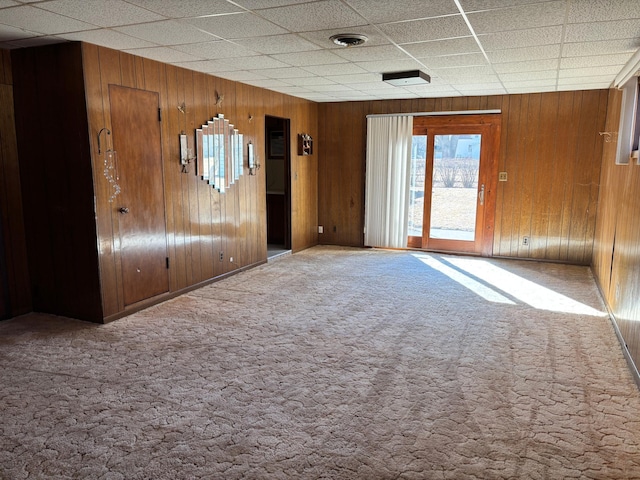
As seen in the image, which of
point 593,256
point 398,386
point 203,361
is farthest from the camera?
point 593,256

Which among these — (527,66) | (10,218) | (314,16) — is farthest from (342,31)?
(10,218)

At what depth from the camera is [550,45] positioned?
3689 millimetres

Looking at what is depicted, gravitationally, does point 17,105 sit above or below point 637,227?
above

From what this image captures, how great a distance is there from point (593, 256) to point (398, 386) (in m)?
4.52

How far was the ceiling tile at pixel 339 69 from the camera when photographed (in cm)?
461

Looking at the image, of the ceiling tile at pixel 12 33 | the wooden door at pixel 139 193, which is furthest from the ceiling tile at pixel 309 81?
the ceiling tile at pixel 12 33

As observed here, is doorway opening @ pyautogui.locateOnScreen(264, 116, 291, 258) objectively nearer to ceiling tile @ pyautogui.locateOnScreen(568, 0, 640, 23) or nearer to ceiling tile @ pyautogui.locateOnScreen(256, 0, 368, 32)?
ceiling tile @ pyautogui.locateOnScreen(256, 0, 368, 32)

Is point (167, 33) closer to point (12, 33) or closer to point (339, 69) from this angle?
point (12, 33)

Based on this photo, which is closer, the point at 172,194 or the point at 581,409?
the point at 581,409

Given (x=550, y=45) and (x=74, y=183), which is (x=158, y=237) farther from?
(x=550, y=45)

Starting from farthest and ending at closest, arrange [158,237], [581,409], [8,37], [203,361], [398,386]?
[158,237] → [8,37] → [203,361] → [398,386] → [581,409]

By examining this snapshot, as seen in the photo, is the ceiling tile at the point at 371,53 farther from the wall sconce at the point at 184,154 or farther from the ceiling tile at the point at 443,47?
the wall sconce at the point at 184,154

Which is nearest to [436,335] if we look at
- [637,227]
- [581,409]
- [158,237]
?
[581,409]

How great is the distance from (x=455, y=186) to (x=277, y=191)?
286 cm
